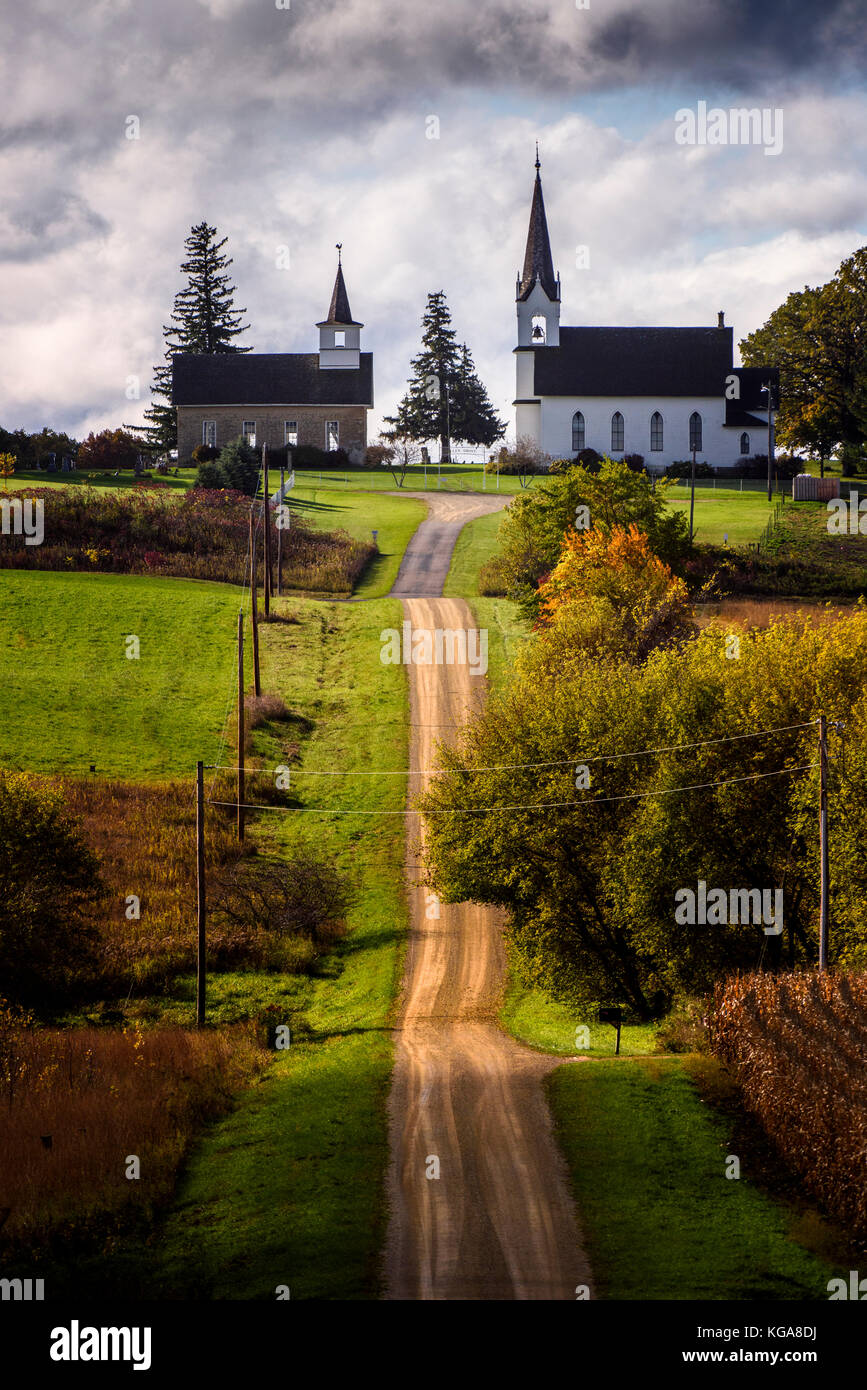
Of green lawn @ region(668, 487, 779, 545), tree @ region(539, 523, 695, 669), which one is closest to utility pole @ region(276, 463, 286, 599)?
tree @ region(539, 523, 695, 669)

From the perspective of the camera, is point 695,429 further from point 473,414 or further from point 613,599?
point 613,599

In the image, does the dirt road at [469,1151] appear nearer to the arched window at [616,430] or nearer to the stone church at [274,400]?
the arched window at [616,430]

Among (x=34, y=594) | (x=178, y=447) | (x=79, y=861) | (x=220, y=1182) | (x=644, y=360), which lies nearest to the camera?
(x=220, y=1182)

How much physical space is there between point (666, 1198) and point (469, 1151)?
3.75 m

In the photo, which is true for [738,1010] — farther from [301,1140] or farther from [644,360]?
[644,360]

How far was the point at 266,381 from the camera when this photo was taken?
383ft

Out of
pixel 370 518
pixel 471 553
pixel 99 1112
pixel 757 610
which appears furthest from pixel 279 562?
pixel 99 1112

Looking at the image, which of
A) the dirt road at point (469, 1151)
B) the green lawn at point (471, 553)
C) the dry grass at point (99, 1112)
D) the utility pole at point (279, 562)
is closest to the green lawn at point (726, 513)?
the green lawn at point (471, 553)

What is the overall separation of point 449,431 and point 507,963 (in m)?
98.3

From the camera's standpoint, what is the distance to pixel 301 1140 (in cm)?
2369

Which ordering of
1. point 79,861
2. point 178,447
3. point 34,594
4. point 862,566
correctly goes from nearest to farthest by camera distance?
1. point 79,861
2. point 34,594
3. point 862,566
4. point 178,447

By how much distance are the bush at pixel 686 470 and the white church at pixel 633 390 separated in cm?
131

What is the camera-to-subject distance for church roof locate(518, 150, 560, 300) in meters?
112
